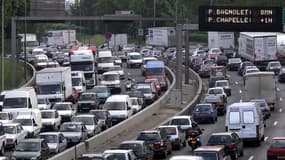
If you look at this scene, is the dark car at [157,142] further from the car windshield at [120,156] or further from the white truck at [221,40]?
the white truck at [221,40]

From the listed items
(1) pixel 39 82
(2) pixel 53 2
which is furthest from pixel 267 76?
(2) pixel 53 2

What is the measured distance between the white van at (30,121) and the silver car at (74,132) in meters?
2.25

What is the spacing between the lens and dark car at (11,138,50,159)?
38594 millimetres

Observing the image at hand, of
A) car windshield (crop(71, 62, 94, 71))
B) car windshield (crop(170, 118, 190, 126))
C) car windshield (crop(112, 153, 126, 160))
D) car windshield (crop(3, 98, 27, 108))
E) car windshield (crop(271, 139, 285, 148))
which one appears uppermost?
car windshield (crop(71, 62, 94, 71))

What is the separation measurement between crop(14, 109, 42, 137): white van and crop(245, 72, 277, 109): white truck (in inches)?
725

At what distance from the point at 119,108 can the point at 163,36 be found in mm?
82850

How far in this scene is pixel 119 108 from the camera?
190ft

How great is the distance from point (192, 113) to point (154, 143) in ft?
67.9

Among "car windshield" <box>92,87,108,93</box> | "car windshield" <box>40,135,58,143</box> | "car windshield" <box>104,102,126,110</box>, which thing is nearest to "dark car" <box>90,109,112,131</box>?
"car windshield" <box>104,102,126,110</box>

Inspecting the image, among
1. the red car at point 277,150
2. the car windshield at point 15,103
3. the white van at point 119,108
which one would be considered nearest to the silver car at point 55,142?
the red car at point 277,150

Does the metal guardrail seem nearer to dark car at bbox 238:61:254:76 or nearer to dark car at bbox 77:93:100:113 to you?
dark car at bbox 77:93:100:113

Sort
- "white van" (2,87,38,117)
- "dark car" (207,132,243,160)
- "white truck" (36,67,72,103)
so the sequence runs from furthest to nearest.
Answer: "white truck" (36,67,72,103) < "white van" (2,87,38,117) < "dark car" (207,132,243,160)

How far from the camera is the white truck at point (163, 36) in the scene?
138m

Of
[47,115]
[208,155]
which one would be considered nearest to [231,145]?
[208,155]
